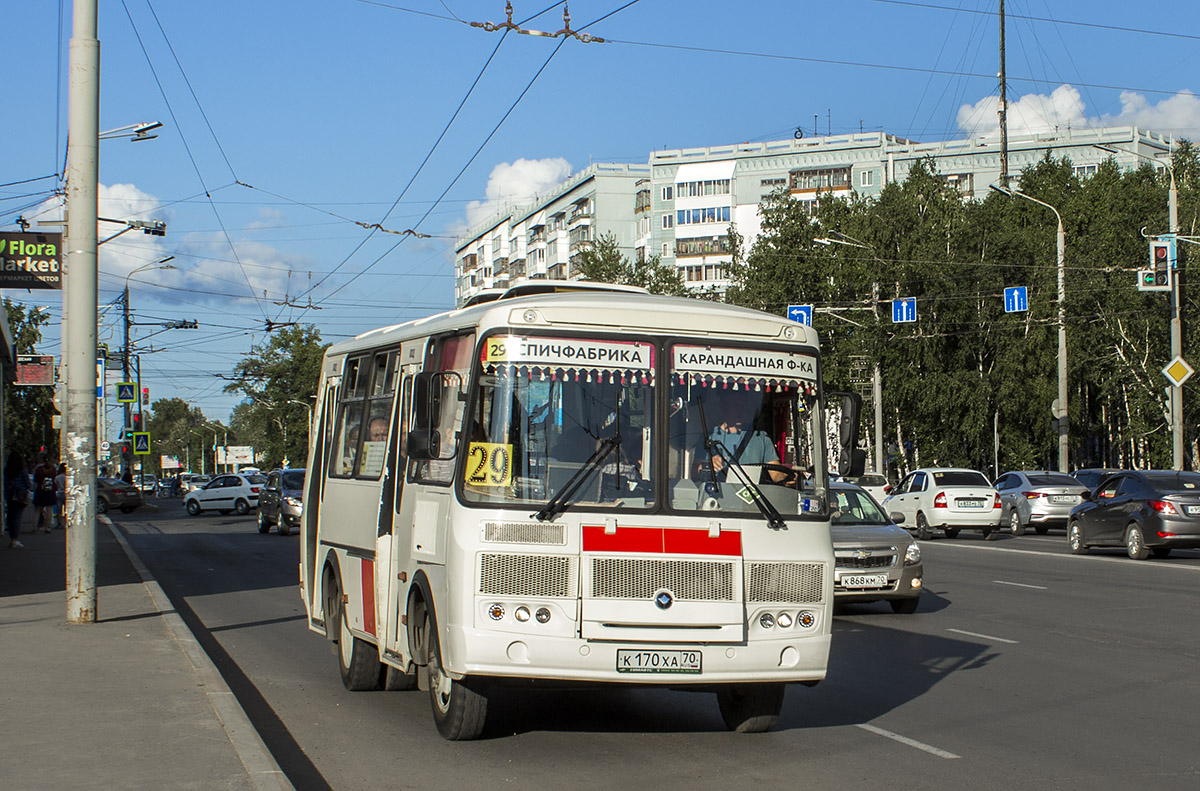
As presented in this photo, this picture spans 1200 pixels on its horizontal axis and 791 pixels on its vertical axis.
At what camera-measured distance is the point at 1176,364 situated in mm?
36156

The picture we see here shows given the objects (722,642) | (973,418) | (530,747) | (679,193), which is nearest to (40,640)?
(530,747)

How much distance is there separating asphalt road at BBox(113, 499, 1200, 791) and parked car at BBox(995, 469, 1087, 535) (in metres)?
17.7

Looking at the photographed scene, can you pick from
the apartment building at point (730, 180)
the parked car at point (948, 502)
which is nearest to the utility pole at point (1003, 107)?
the apartment building at point (730, 180)

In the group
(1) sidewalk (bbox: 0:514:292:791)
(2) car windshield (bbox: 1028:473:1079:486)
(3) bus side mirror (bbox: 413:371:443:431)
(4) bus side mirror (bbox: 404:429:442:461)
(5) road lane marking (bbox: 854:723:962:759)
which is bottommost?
(5) road lane marking (bbox: 854:723:962:759)

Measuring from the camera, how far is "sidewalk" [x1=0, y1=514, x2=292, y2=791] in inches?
276

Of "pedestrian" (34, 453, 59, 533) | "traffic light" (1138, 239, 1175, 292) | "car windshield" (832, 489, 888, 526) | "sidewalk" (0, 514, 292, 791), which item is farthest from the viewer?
"traffic light" (1138, 239, 1175, 292)

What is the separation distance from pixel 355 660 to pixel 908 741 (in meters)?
4.16

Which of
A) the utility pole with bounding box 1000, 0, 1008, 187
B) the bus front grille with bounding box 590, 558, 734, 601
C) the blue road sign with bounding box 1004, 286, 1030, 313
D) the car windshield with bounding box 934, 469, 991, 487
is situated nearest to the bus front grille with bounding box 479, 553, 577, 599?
the bus front grille with bounding box 590, 558, 734, 601

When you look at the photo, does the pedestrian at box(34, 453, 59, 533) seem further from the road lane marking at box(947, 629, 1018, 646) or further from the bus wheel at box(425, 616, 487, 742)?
the bus wheel at box(425, 616, 487, 742)

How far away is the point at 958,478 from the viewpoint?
33500mm

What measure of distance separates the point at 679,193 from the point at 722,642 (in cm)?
9609

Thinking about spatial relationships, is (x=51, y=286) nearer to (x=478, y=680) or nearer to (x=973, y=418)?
(x=478, y=680)

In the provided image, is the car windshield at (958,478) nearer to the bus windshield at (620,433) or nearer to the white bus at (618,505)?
the white bus at (618,505)

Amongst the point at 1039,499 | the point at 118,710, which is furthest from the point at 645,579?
the point at 1039,499
